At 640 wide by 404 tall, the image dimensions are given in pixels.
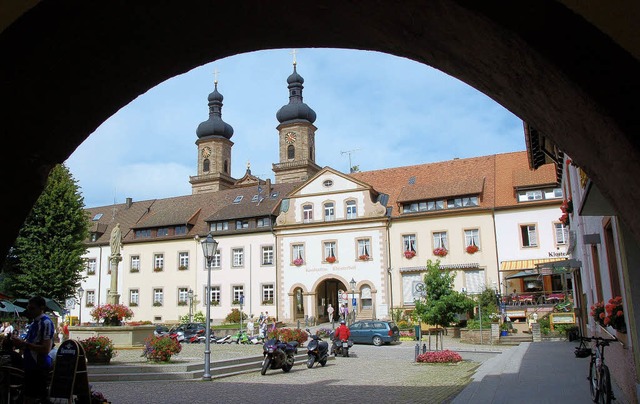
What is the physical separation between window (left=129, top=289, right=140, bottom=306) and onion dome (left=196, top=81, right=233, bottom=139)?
123ft

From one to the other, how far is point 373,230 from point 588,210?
3508 centimetres

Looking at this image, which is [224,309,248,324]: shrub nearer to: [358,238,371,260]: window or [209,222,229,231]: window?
[209,222,229,231]: window

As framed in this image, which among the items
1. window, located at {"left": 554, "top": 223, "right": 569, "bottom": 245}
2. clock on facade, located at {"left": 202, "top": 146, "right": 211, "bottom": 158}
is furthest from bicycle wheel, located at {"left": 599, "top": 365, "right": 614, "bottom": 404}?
clock on facade, located at {"left": 202, "top": 146, "right": 211, "bottom": 158}

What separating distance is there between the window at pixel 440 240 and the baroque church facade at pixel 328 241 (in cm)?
10

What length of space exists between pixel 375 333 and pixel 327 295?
16.8 meters

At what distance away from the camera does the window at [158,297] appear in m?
47.8

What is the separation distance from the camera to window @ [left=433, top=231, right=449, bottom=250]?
130ft

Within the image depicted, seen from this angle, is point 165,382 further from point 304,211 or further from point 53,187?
point 304,211

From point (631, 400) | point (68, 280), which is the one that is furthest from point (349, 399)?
point (68, 280)

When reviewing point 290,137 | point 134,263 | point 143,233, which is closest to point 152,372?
point 134,263

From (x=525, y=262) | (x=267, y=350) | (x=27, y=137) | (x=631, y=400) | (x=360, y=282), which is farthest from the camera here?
(x=360, y=282)

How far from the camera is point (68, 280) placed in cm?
3120

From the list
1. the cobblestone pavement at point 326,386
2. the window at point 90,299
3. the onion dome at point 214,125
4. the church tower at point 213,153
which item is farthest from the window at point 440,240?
the onion dome at point 214,125

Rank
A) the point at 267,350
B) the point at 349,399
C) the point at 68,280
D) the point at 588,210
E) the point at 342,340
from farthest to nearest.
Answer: the point at 68,280 → the point at 342,340 → the point at 267,350 → the point at 349,399 → the point at 588,210
